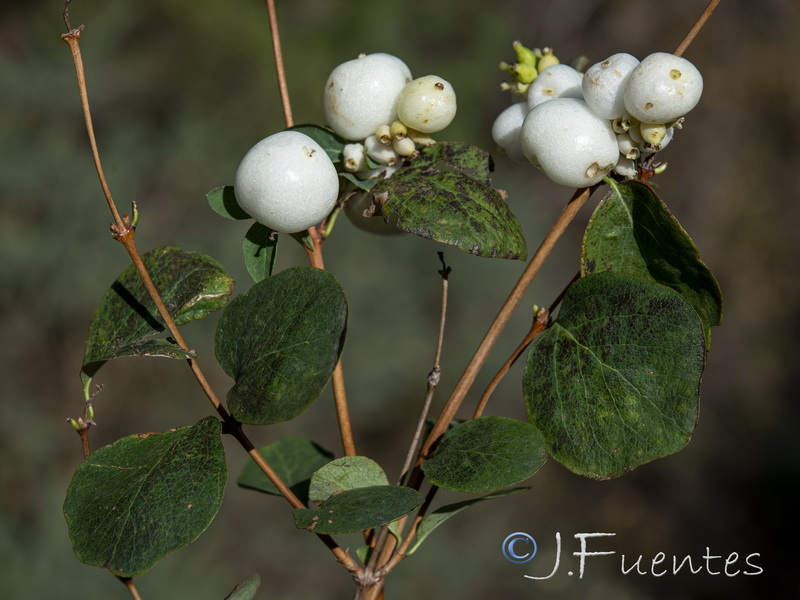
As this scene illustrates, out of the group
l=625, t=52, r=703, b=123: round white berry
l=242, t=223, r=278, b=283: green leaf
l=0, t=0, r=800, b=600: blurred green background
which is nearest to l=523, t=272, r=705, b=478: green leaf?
l=625, t=52, r=703, b=123: round white berry

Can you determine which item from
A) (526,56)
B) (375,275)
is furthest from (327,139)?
(375,275)

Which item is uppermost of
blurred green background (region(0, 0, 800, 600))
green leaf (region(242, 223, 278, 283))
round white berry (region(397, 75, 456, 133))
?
round white berry (region(397, 75, 456, 133))

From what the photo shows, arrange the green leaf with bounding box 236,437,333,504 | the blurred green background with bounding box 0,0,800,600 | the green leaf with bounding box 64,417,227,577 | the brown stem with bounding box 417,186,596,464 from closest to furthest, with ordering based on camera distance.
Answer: the green leaf with bounding box 64,417,227,577
the brown stem with bounding box 417,186,596,464
the green leaf with bounding box 236,437,333,504
the blurred green background with bounding box 0,0,800,600

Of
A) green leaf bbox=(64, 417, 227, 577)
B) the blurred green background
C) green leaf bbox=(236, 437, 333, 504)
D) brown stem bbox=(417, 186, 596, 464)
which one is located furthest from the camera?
the blurred green background

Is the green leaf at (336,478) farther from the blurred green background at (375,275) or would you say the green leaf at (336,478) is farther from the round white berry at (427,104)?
the blurred green background at (375,275)

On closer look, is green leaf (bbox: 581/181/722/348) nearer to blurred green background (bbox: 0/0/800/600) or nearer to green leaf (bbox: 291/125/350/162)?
green leaf (bbox: 291/125/350/162)

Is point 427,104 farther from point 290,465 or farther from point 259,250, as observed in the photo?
point 290,465
